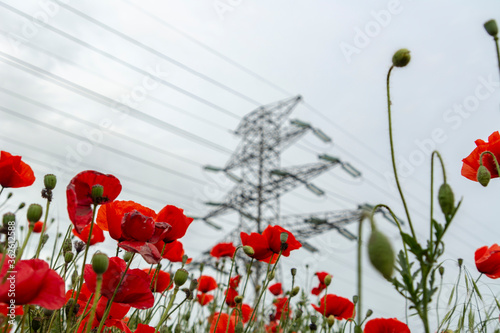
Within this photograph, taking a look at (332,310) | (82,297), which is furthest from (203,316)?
(82,297)

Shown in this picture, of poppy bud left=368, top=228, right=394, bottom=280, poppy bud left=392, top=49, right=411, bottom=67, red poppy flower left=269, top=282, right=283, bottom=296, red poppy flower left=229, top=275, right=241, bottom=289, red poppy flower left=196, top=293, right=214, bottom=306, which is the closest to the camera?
poppy bud left=368, top=228, right=394, bottom=280

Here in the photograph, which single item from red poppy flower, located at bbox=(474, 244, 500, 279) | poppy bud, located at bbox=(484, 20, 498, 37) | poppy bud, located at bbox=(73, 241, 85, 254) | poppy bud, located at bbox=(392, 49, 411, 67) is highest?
poppy bud, located at bbox=(484, 20, 498, 37)

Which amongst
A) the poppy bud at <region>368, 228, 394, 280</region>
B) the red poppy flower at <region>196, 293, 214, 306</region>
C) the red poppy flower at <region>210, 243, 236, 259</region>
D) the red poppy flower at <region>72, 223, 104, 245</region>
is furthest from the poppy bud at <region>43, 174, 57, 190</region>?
the red poppy flower at <region>196, 293, 214, 306</region>

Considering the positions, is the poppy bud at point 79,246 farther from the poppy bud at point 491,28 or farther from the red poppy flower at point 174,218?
the poppy bud at point 491,28

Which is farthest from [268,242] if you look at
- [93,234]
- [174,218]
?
[93,234]

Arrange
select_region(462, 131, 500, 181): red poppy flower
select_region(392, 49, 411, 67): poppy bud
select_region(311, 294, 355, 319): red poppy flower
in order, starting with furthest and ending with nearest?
select_region(311, 294, 355, 319): red poppy flower < select_region(462, 131, 500, 181): red poppy flower < select_region(392, 49, 411, 67): poppy bud

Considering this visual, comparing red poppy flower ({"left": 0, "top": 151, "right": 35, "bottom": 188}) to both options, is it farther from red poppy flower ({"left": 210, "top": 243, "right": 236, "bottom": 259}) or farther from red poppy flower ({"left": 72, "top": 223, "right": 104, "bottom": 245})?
red poppy flower ({"left": 210, "top": 243, "right": 236, "bottom": 259})

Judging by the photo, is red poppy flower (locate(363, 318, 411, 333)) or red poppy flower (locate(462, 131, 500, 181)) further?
red poppy flower (locate(363, 318, 411, 333))

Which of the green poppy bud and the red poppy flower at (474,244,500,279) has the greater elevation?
the red poppy flower at (474,244,500,279)

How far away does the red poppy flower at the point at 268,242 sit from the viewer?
1434 mm

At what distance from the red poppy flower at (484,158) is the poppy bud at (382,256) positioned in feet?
1.87

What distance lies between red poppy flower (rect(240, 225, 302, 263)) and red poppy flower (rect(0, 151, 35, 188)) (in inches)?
27.2

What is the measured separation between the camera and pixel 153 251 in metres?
0.94

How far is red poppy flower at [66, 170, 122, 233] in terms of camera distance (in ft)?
2.85
